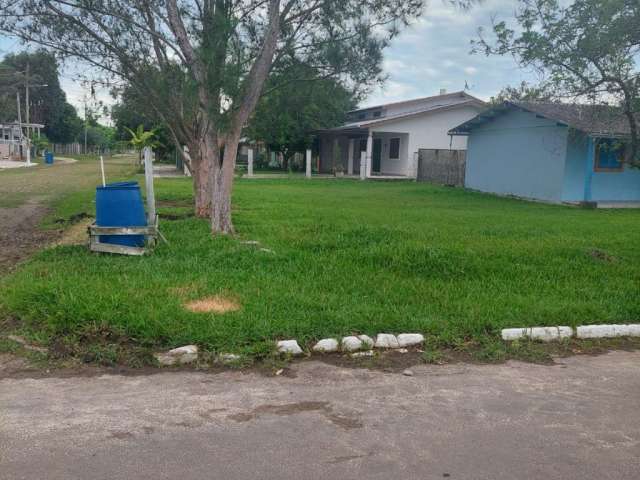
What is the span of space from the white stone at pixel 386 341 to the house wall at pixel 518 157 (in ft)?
49.8

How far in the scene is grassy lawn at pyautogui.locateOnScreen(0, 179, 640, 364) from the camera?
5516 mm

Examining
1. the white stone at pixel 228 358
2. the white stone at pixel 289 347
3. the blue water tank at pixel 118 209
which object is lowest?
the white stone at pixel 228 358

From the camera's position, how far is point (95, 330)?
17.5 ft

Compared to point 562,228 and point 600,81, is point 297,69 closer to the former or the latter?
point 600,81

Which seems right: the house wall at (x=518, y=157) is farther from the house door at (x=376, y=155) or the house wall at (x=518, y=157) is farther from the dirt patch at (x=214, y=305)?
the dirt patch at (x=214, y=305)

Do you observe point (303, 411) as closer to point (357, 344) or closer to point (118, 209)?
point (357, 344)

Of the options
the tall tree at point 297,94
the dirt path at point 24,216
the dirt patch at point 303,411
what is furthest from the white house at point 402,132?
the dirt patch at point 303,411

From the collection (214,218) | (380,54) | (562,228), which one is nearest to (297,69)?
(380,54)

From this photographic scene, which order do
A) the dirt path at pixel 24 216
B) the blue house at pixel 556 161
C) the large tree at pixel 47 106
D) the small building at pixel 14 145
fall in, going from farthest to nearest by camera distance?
the small building at pixel 14 145 < the large tree at pixel 47 106 < the blue house at pixel 556 161 < the dirt path at pixel 24 216

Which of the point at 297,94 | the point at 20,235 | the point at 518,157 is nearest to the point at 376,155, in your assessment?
the point at 518,157

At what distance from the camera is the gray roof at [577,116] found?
10203 mm

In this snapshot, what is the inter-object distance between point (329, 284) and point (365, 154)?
24.4 meters

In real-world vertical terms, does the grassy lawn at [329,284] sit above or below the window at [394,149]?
below

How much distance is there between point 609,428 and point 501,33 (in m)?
7.80
